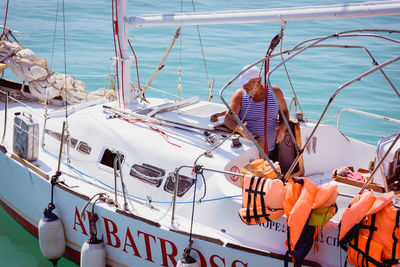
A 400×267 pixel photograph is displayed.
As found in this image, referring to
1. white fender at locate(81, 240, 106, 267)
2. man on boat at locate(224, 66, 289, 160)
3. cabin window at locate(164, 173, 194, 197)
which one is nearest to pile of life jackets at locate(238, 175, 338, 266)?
cabin window at locate(164, 173, 194, 197)

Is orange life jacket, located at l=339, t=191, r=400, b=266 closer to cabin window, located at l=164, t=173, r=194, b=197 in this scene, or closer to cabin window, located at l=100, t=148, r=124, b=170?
cabin window, located at l=164, t=173, r=194, b=197

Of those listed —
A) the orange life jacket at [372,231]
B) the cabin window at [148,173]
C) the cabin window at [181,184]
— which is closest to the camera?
the orange life jacket at [372,231]

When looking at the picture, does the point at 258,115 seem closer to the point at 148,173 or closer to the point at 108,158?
the point at 148,173

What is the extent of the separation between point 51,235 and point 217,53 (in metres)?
11.5

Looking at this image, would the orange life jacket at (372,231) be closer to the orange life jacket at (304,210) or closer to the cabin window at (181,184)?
the orange life jacket at (304,210)

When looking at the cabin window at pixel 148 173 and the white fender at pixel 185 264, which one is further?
the cabin window at pixel 148 173

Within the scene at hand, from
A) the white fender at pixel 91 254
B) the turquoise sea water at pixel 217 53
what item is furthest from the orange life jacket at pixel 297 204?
the turquoise sea water at pixel 217 53

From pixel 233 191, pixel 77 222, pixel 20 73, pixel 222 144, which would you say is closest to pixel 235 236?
pixel 233 191

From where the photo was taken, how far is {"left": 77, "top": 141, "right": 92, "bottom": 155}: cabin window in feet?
19.5

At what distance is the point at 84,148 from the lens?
236 inches

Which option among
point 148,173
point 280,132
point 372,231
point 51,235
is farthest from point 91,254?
point 372,231

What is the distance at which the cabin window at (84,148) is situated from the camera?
593cm

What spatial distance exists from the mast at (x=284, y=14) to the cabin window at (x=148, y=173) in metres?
1.68

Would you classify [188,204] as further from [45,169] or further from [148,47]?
[148,47]
